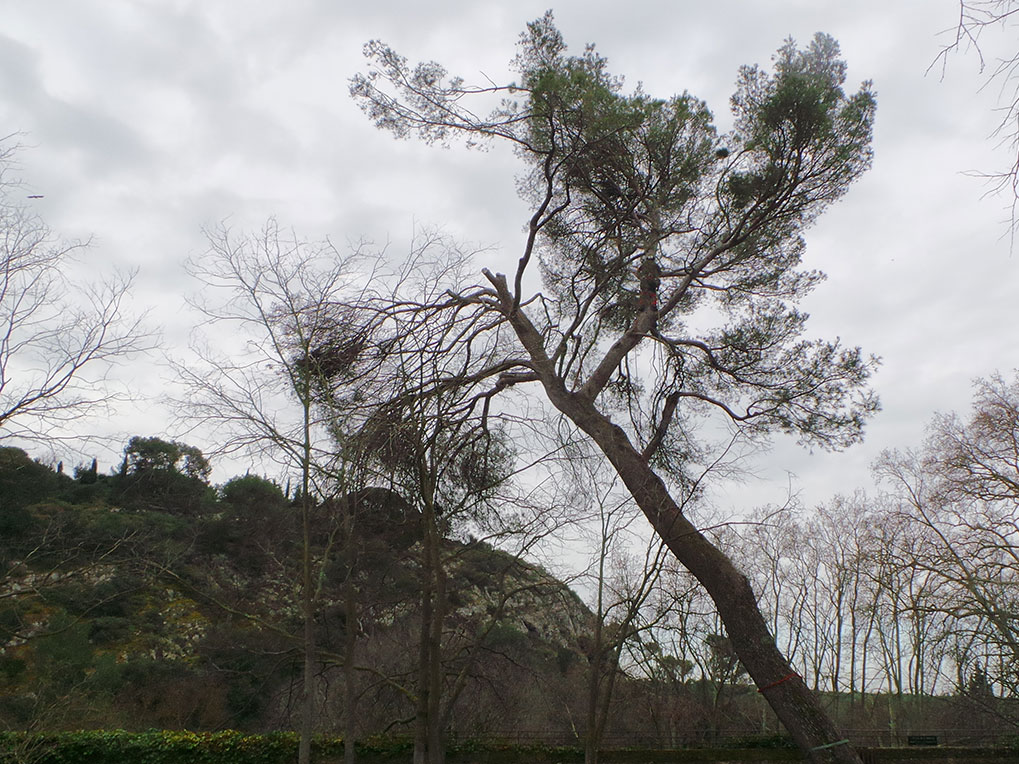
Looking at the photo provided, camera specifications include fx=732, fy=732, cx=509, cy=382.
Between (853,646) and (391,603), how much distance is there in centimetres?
1382

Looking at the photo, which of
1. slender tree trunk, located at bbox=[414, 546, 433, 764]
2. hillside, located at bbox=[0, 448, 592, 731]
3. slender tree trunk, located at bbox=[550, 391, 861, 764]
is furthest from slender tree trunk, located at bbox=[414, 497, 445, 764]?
slender tree trunk, located at bbox=[550, 391, 861, 764]

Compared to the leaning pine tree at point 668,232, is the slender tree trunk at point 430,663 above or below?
below

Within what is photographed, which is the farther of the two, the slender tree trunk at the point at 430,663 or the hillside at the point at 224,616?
the hillside at the point at 224,616

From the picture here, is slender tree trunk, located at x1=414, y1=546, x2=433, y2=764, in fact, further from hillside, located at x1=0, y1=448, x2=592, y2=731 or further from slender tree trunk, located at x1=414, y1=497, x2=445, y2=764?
hillside, located at x1=0, y1=448, x2=592, y2=731

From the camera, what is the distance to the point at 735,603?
25.6ft

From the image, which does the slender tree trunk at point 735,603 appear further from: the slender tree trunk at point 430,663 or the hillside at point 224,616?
the slender tree trunk at point 430,663

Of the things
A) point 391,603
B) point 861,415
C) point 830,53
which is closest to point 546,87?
point 830,53

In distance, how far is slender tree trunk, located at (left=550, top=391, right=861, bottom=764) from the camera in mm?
7398

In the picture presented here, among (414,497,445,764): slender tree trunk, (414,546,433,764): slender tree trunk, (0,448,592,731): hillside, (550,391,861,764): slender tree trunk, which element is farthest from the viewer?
(0,448,592,731): hillside

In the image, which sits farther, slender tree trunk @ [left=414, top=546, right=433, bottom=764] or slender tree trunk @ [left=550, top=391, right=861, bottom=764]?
slender tree trunk @ [left=414, top=546, right=433, bottom=764]

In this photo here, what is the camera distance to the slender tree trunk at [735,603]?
24.3 feet

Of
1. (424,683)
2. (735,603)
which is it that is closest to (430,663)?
(424,683)

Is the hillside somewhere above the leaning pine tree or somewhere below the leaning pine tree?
below

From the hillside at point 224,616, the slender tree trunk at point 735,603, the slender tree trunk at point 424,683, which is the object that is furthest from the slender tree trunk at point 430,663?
the slender tree trunk at point 735,603
